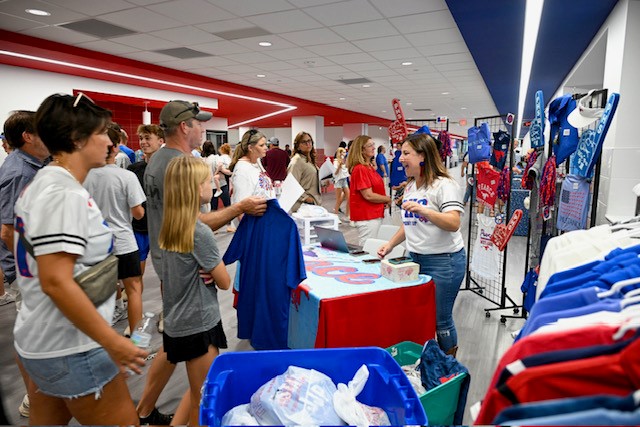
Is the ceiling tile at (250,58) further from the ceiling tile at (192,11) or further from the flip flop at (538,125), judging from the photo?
the flip flop at (538,125)

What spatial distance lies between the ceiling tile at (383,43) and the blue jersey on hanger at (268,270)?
→ 4.78 meters

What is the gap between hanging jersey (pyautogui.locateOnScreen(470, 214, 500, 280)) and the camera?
387 centimetres

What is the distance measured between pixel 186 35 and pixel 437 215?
515cm

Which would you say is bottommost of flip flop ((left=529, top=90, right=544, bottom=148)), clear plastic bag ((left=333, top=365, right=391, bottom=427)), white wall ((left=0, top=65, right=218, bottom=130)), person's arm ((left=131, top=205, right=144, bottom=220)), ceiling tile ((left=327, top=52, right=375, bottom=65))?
clear plastic bag ((left=333, top=365, right=391, bottom=427))

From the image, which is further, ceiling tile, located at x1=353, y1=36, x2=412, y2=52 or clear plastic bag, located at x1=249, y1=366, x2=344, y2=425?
ceiling tile, located at x1=353, y1=36, x2=412, y2=52

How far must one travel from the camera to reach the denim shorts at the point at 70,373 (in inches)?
49.7

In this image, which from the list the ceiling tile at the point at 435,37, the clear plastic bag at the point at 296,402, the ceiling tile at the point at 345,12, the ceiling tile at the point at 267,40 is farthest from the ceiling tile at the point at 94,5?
the clear plastic bag at the point at 296,402

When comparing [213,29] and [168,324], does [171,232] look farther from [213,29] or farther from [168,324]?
[213,29]

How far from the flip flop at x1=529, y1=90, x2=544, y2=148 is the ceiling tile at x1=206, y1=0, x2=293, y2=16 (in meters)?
2.98

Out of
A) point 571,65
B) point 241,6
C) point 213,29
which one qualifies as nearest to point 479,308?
A: point 241,6

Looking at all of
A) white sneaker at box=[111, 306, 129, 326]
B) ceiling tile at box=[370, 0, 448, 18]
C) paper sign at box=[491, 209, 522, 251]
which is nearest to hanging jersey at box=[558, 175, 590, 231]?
paper sign at box=[491, 209, 522, 251]

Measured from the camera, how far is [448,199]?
2.47 meters

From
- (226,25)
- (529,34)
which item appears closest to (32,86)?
(226,25)

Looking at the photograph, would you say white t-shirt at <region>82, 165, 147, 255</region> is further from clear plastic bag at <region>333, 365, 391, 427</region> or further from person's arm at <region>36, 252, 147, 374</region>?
clear plastic bag at <region>333, 365, 391, 427</region>
